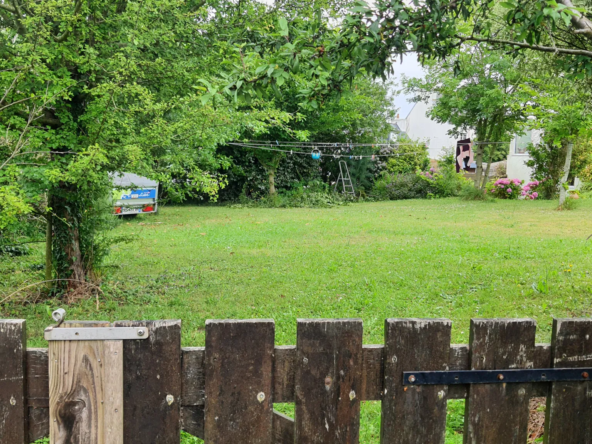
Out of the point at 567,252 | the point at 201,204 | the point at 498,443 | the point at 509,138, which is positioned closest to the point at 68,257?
the point at 498,443

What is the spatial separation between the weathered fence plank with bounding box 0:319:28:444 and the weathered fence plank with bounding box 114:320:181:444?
273 mm

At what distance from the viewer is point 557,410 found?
165cm

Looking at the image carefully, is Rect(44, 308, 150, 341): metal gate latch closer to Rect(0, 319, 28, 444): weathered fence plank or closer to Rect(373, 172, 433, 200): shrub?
Rect(0, 319, 28, 444): weathered fence plank

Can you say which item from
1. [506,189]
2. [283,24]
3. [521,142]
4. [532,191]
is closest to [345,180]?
[506,189]

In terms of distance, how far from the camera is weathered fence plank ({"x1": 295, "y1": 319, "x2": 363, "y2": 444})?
153 centimetres

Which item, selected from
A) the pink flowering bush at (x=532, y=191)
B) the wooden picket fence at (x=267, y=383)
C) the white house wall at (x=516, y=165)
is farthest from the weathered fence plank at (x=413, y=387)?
the white house wall at (x=516, y=165)

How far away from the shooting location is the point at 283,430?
1577 mm

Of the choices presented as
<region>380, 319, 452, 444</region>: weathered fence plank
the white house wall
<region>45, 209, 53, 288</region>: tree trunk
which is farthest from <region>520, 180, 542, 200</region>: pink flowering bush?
<region>380, 319, 452, 444</region>: weathered fence plank

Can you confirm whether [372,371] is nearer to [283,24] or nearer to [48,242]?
[283,24]

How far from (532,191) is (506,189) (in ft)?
3.65

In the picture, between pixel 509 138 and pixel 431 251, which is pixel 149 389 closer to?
pixel 431 251

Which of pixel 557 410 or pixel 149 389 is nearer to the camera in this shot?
pixel 149 389

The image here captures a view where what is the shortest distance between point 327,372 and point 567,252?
344 inches

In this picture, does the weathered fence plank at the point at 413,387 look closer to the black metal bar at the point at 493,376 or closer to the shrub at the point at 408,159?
the black metal bar at the point at 493,376
